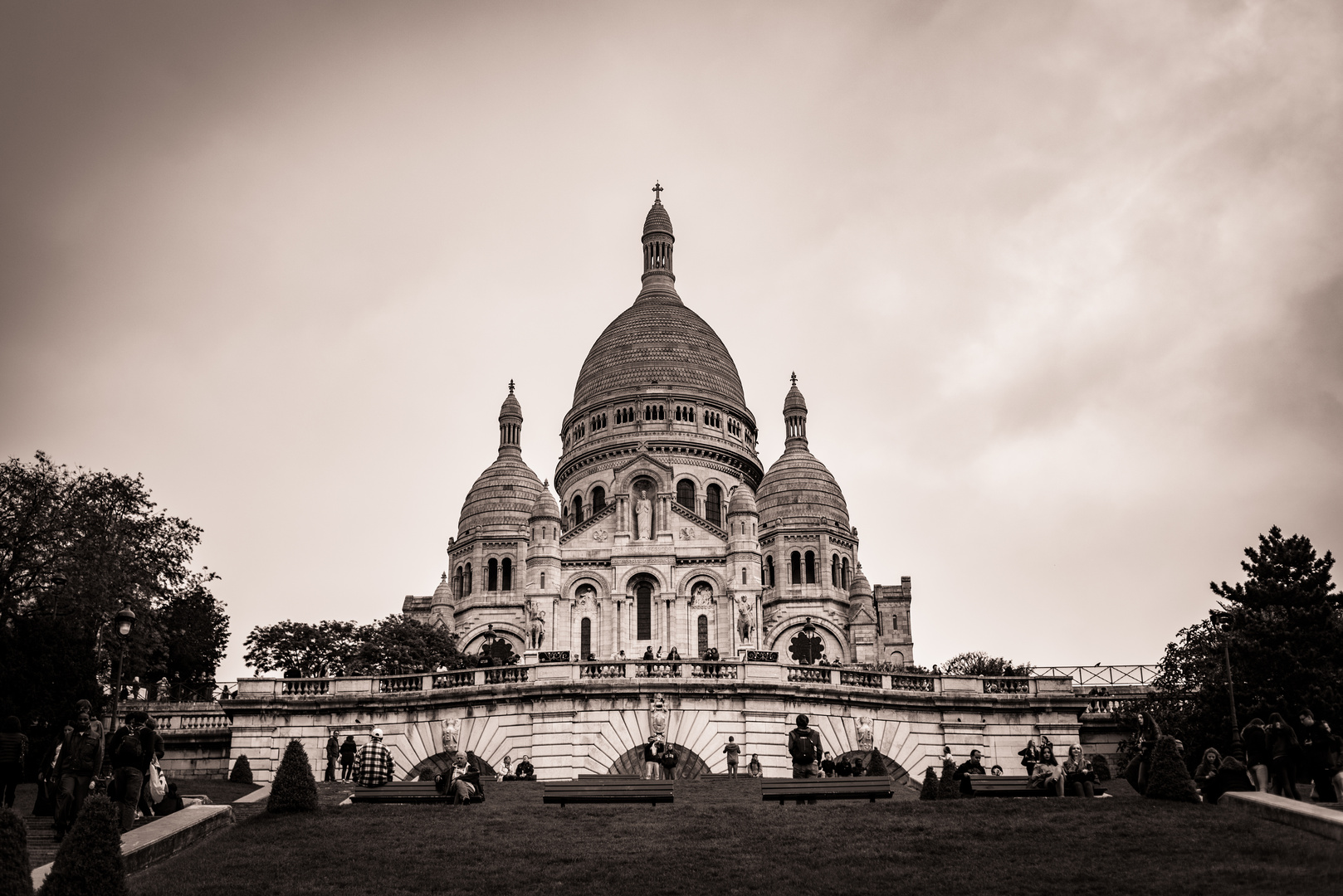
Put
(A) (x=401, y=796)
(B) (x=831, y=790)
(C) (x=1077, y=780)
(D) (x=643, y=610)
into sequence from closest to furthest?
(B) (x=831, y=790) < (A) (x=401, y=796) < (C) (x=1077, y=780) < (D) (x=643, y=610)

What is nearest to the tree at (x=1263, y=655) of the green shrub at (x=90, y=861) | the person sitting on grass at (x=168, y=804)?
the person sitting on grass at (x=168, y=804)

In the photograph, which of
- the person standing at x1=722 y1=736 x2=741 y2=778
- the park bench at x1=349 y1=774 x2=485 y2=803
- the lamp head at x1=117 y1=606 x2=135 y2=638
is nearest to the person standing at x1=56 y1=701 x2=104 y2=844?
the park bench at x1=349 y1=774 x2=485 y2=803

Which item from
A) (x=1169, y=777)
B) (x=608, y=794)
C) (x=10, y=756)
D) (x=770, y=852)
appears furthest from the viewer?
(x=608, y=794)

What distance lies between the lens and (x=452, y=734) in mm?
39062

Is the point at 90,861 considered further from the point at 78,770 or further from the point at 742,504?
the point at 742,504

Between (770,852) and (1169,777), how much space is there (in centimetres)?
723

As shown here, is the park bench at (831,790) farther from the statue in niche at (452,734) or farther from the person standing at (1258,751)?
the statue in niche at (452,734)

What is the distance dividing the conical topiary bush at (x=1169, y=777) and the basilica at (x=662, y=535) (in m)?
47.1

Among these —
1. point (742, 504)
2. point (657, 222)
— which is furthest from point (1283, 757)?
point (657, 222)

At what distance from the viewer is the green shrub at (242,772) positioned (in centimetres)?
3725

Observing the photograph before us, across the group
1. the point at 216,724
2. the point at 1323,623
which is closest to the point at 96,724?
the point at 216,724

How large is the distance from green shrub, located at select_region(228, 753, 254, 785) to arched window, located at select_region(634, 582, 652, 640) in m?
38.0

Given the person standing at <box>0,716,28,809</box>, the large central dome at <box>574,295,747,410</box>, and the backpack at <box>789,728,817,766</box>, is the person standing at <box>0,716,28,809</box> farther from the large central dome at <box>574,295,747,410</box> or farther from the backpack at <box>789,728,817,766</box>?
the large central dome at <box>574,295,747,410</box>

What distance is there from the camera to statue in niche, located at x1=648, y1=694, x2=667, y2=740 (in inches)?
1476
